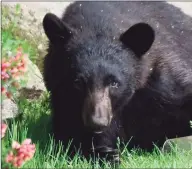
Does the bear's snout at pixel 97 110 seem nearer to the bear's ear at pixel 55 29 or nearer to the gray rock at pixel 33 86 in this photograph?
the bear's ear at pixel 55 29

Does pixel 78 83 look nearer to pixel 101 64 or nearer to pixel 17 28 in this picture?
pixel 101 64

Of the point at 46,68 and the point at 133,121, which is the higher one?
the point at 46,68

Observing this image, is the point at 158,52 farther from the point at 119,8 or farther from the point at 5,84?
the point at 5,84

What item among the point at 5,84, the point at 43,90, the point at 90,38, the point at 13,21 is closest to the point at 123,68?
the point at 90,38

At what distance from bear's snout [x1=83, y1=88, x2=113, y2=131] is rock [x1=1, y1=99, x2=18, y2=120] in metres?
1.18

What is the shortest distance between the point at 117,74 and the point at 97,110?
43 cm

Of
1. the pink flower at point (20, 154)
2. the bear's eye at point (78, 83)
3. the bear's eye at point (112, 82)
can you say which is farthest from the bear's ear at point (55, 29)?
the pink flower at point (20, 154)

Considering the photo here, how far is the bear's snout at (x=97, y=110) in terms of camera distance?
5648 millimetres

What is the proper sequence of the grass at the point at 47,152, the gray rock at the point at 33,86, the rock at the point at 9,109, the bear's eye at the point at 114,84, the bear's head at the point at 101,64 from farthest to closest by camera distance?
the gray rock at the point at 33,86 → the rock at the point at 9,109 → the bear's eye at the point at 114,84 → the bear's head at the point at 101,64 → the grass at the point at 47,152

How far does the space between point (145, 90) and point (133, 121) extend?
537 mm

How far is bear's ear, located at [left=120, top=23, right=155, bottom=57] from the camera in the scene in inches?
236

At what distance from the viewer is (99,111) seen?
18.7 feet

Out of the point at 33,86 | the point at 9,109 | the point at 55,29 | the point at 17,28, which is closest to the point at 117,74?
the point at 55,29

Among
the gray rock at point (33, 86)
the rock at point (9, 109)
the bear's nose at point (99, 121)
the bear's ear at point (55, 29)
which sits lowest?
the bear's nose at point (99, 121)
